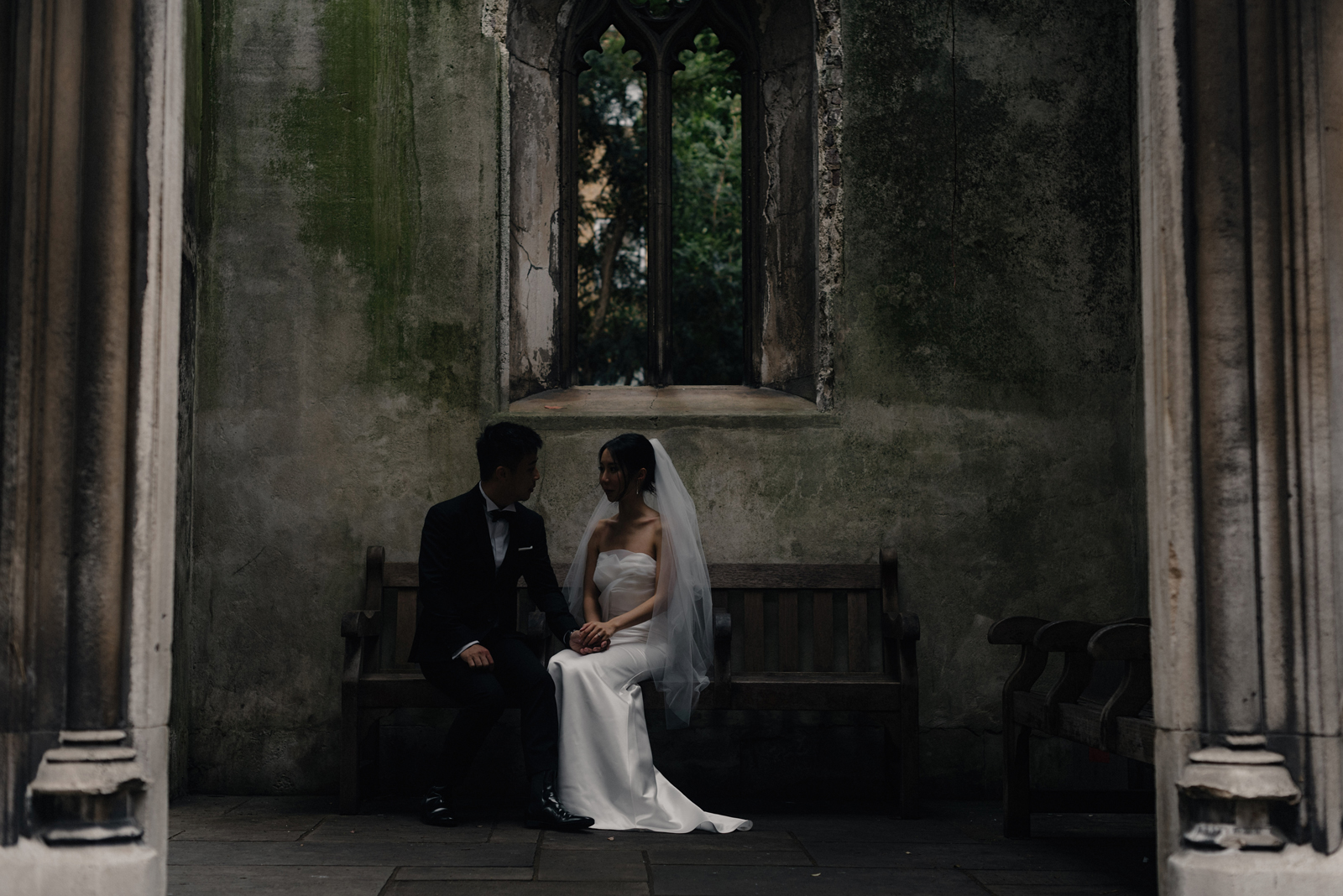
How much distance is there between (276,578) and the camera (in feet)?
19.1

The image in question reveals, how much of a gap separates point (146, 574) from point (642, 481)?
8.14ft

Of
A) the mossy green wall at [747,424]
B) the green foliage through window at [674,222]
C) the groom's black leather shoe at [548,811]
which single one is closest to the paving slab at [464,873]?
the groom's black leather shoe at [548,811]

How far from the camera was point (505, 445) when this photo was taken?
5.11 m

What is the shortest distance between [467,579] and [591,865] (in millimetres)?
1439

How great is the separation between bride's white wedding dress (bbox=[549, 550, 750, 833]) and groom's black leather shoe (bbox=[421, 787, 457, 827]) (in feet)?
1.48

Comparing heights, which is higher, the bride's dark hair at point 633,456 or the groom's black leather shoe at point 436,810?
the bride's dark hair at point 633,456

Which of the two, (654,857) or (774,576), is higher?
(774,576)

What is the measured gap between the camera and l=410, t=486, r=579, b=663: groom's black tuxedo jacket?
5.07m

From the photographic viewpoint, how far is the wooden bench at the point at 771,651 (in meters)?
5.17

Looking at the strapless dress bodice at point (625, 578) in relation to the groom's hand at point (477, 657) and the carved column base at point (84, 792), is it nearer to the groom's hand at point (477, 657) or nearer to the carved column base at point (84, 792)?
the groom's hand at point (477, 657)

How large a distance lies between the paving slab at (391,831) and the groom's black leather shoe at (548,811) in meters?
0.08

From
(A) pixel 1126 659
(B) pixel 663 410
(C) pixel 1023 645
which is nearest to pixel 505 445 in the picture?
(B) pixel 663 410

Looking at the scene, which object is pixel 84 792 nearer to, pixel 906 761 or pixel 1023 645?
pixel 906 761

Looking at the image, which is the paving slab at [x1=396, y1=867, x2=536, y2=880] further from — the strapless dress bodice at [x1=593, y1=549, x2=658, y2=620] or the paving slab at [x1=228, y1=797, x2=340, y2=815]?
the strapless dress bodice at [x1=593, y1=549, x2=658, y2=620]
